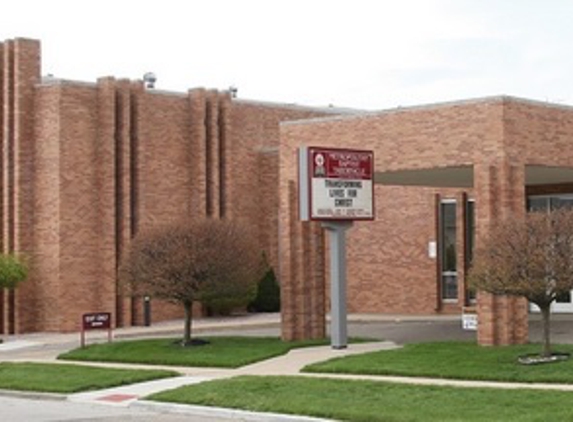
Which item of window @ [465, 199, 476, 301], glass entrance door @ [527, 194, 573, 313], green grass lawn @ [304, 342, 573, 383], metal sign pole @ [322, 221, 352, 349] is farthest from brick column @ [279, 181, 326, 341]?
window @ [465, 199, 476, 301]

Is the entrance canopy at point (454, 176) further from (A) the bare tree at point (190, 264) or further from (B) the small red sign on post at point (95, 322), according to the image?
(B) the small red sign on post at point (95, 322)

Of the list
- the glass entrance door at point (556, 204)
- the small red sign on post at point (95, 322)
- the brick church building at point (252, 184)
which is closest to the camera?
the brick church building at point (252, 184)

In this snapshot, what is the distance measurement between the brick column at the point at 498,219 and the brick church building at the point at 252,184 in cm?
3

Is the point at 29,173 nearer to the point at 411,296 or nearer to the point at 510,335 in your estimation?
the point at 411,296

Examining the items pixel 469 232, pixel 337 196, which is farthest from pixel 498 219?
pixel 469 232

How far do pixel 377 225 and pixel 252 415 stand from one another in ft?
79.2

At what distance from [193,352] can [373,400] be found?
949 cm

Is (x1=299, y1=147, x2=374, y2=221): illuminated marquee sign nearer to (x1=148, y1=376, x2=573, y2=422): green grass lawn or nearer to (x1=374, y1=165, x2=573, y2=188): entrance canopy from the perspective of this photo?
(x1=374, y1=165, x2=573, y2=188): entrance canopy

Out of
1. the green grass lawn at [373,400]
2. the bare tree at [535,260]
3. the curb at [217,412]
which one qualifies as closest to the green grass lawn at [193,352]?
the green grass lawn at [373,400]

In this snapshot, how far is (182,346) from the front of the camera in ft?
90.8

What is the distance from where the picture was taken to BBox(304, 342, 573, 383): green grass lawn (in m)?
19.9

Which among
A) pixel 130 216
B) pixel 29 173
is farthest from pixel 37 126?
pixel 130 216

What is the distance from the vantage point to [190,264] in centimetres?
2700

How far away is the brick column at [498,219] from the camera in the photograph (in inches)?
971
